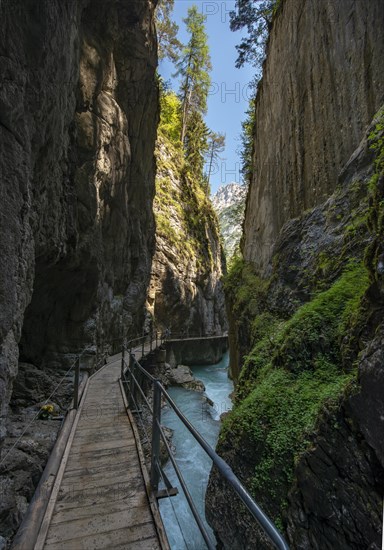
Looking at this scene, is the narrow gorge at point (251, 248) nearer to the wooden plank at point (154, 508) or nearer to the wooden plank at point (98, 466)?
the wooden plank at point (98, 466)

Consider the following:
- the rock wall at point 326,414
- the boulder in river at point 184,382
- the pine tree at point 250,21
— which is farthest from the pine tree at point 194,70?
the rock wall at point 326,414

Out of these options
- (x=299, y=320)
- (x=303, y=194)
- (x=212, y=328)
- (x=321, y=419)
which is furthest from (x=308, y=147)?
(x=212, y=328)

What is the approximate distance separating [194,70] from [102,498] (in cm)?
3917

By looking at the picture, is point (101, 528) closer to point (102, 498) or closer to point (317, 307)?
point (102, 498)

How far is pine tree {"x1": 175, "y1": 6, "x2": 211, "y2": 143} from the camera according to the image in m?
32.1

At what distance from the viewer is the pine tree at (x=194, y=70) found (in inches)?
1264

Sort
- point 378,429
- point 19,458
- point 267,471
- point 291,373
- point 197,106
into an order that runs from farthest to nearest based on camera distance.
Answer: point 197,106, point 291,373, point 19,458, point 267,471, point 378,429

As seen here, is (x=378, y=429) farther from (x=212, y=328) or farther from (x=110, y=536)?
(x=212, y=328)

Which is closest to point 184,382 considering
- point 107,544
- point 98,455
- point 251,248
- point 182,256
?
point 251,248

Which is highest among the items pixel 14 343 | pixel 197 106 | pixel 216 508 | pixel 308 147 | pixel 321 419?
pixel 197 106

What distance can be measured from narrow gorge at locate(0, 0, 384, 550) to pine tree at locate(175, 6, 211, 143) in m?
17.5

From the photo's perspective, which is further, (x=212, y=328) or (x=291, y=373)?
(x=212, y=328)

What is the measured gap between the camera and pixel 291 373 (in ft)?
15.9

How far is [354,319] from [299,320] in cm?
125
